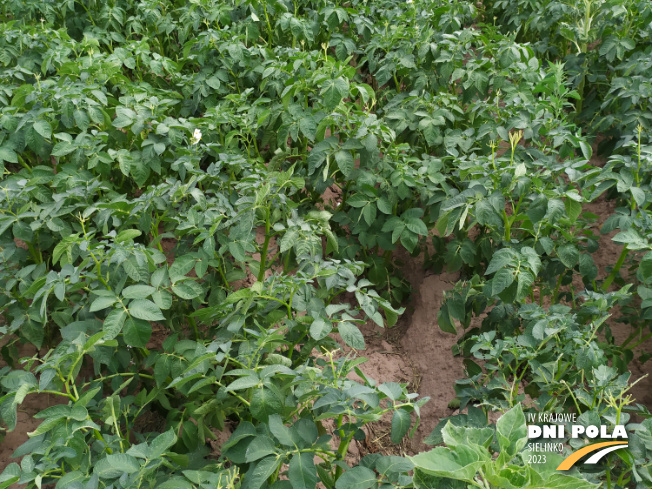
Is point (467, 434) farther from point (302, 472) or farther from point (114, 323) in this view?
point (114, 323)

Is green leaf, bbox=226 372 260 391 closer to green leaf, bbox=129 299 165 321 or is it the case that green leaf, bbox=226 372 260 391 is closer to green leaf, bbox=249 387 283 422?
green leaf, bbox=249 387 283 422

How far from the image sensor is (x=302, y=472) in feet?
4.86

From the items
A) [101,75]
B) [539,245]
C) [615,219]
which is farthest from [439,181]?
[101,75]

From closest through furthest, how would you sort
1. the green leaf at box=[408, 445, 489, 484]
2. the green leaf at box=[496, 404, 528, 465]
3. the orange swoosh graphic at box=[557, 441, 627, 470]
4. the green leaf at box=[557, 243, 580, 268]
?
1. the green leaf at box=[408, 445, 489, 484]
2. the green leaf at box=[496, 404, 528, 465]
3. the orange swoosh graphic at box=[557, 441, 627, 470]
4. the green leaf at box=[557, 243, 580, 268]

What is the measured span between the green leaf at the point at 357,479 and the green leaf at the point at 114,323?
830mm

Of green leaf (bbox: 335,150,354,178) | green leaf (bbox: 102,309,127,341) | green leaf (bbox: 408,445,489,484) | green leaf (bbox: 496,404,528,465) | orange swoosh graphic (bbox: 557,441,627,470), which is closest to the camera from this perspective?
green leaf (bbox: 408,445,489,484)

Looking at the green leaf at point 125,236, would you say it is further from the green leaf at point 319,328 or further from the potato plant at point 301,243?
the green leaf at point 319,328

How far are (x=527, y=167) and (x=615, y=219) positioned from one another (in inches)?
16.3

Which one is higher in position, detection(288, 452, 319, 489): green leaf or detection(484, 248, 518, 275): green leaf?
detection(484, 248, 518, 275): green leaf

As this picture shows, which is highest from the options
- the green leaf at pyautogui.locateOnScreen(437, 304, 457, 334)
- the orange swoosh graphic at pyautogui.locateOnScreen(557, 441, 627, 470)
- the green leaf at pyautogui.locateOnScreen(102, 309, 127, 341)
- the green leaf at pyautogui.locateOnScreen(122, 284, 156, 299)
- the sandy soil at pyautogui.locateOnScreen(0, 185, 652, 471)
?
the green leaf at pyautogui.locateOnScreen(122, 284, 156, 299)

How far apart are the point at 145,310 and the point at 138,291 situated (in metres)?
0.07

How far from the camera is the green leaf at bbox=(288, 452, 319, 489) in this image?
1467 mm

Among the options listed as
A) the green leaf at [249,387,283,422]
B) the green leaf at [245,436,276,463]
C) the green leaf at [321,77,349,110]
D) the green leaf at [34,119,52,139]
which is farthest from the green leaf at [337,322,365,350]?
the green leaf at [34,119,52,139]

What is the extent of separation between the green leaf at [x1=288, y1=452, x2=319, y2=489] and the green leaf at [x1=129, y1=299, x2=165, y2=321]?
0.65 meters
